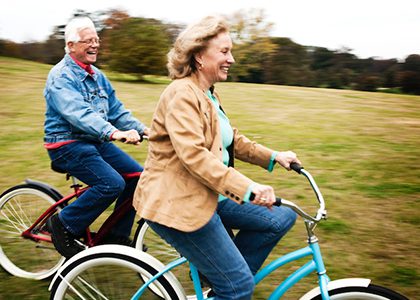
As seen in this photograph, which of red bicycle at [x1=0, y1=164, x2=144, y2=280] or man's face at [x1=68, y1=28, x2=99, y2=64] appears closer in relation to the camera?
man's face at [x1=68, y1=28, x2=99, y2=64]

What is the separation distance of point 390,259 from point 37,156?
579 centimetres

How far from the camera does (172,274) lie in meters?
2.52

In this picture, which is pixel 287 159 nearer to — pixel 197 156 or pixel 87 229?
pixel 197 156

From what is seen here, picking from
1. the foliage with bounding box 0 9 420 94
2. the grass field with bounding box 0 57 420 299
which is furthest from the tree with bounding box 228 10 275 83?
the grass field with bounding box 0 57 420 299

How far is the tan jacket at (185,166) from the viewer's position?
2.12 m

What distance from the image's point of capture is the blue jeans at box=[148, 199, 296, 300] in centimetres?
227

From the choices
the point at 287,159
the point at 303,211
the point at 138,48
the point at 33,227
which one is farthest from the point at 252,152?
the point at 138,48

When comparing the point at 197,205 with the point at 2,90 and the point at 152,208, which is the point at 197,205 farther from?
the point at 2,90

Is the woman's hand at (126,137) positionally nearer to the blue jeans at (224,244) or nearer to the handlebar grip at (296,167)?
the blue jeans at (224,244)

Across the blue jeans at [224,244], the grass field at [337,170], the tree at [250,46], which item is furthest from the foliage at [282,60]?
the blue jeans at [224,244]

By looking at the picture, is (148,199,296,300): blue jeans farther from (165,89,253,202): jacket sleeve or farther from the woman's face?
the woman's face

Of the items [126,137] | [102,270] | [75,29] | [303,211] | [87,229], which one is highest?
[75,29]

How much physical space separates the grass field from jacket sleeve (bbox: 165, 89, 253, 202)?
1.74 metres

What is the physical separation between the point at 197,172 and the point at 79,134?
1621 mm
